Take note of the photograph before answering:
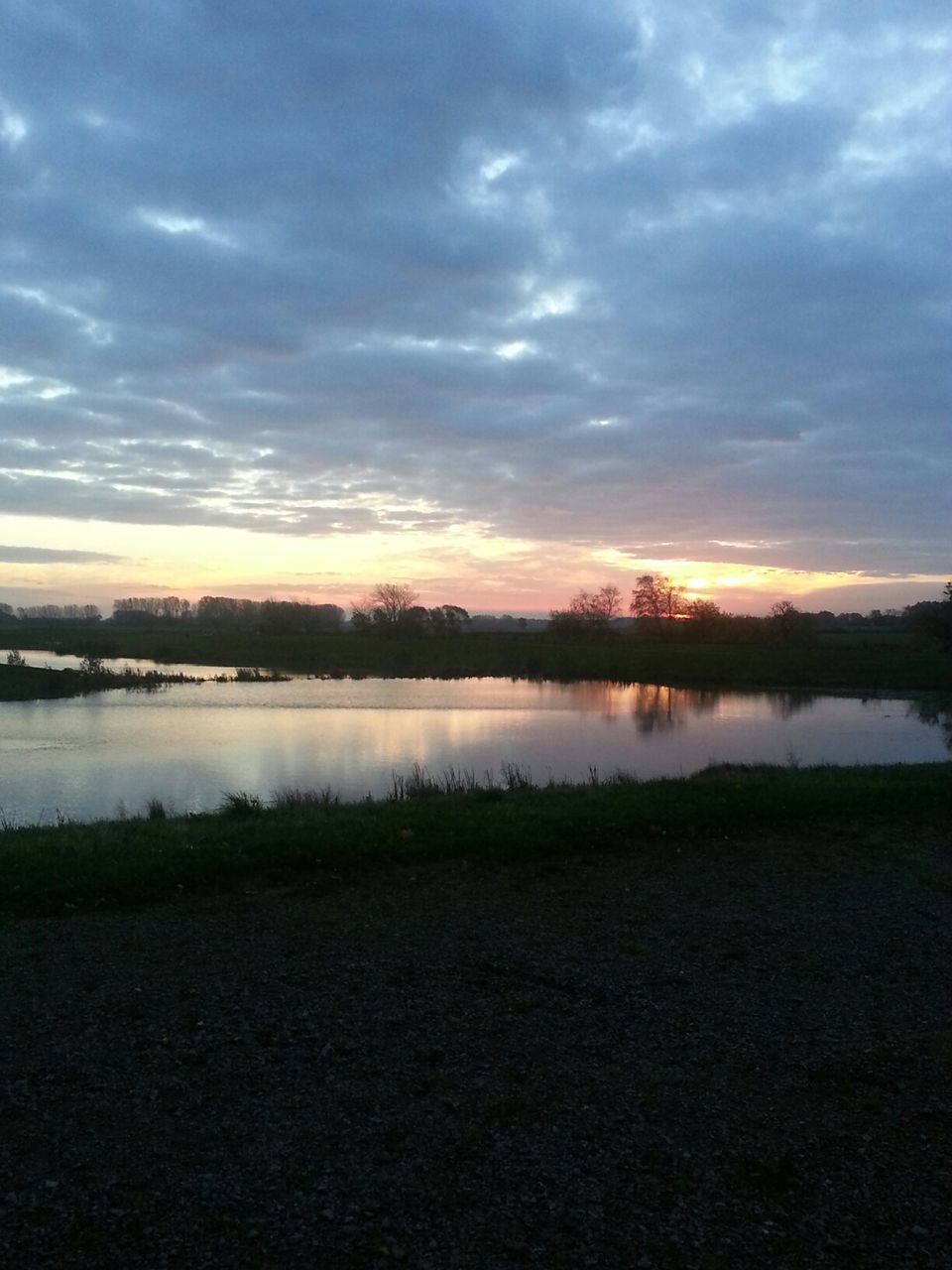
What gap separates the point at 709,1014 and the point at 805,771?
9187 mm

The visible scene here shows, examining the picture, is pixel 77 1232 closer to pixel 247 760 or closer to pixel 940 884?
pixel 940 884

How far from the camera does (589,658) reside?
5525 cm

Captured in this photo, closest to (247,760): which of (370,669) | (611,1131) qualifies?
(611,1131)

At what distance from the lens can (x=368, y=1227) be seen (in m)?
2.92

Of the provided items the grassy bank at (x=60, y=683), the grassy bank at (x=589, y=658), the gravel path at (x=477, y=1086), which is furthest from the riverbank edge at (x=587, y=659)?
the gravel path at (x=477, y=1086)

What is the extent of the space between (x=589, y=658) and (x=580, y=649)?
19.9ft

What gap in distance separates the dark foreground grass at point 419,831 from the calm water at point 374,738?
483cm

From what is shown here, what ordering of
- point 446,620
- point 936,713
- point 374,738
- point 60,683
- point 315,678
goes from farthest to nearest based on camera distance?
point 446,620
point 315,678
point 60,683
point 936,713
point 374,738

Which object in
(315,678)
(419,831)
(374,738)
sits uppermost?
(419,831)

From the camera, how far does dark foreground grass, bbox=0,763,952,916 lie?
22.6ft

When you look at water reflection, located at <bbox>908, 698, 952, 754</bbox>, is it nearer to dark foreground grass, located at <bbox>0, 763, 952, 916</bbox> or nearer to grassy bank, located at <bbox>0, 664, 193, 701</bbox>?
dark foreground grass, located at <bbox>0, 763, 952, 916</bbox>

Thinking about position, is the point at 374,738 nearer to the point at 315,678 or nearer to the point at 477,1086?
the point at 477,1086

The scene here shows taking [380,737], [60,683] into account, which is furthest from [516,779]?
[60,683]

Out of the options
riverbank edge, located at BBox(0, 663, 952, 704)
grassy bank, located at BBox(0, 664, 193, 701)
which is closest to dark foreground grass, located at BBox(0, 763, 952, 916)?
grassy bank, located at BBox(0, 664, 193, 701)
